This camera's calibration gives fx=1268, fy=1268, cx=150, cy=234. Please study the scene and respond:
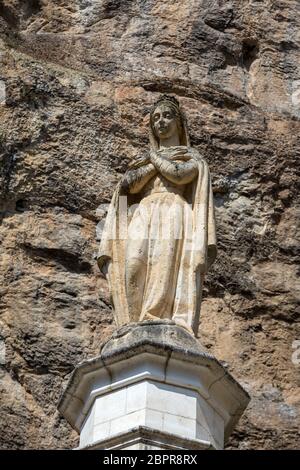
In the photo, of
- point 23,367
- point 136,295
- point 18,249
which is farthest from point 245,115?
point 136,295

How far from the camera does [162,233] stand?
10500 millimetres

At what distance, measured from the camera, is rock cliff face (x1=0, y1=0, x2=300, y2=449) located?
13398 mm

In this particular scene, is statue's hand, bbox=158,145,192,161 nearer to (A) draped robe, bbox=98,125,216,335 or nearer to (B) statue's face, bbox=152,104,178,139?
(A) draped robe, bbox=98,125,216,335

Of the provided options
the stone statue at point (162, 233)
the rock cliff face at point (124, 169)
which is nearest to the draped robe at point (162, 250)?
the stone statue at point (162, 233)

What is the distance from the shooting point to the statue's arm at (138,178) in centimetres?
1098

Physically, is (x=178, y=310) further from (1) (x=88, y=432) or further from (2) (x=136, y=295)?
(1) (x=88, y=432)

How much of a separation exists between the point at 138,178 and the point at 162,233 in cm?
70

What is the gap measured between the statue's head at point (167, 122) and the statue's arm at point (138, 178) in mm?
388

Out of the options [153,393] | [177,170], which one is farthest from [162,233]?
[153,393]

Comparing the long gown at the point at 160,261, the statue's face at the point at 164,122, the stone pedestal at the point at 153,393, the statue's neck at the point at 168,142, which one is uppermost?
the statue's face at the point at 164,122

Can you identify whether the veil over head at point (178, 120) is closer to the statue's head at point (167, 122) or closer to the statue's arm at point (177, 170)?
the statue's head at point (167, 122)

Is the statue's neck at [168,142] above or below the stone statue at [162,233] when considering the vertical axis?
above

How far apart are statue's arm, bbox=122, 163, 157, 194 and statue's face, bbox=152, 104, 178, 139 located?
379 mm

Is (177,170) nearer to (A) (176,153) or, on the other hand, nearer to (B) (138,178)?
(A) (176,153)
